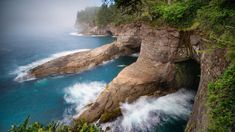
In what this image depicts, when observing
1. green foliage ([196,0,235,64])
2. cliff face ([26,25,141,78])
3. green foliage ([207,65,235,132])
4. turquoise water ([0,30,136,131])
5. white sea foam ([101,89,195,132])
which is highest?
green foliage ([196,0,235,64])

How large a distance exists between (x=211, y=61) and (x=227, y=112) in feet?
13.7

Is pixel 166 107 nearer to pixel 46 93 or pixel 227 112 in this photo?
pixel 227 112

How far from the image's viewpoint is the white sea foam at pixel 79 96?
1604 centimetres

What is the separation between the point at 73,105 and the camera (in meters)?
17.1

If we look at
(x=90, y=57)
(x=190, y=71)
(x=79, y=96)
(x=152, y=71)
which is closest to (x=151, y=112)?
(x=152, y=71)

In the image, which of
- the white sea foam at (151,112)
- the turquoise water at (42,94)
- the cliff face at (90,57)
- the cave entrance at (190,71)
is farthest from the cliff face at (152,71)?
the cliff face at (90,57)

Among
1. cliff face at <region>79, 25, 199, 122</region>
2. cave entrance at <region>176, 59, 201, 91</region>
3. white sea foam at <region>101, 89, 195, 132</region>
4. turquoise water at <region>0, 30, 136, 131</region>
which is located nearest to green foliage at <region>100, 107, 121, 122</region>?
cliff face at <region>79, 25, 199, 122</region>

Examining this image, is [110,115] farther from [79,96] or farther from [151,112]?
[79,96]

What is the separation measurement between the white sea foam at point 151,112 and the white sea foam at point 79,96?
3.55m

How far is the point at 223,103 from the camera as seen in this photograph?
20.0 feet

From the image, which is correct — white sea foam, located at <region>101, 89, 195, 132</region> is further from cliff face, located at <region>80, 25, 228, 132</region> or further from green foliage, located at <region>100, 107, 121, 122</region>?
cliff face, located at <region>80, 25, 228, 132</region>

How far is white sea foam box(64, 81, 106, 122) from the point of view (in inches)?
631

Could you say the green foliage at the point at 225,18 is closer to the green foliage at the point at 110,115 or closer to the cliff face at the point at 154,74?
the cliff face at the point at 154,74

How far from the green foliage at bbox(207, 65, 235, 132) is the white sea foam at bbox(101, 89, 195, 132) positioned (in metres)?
7.43
